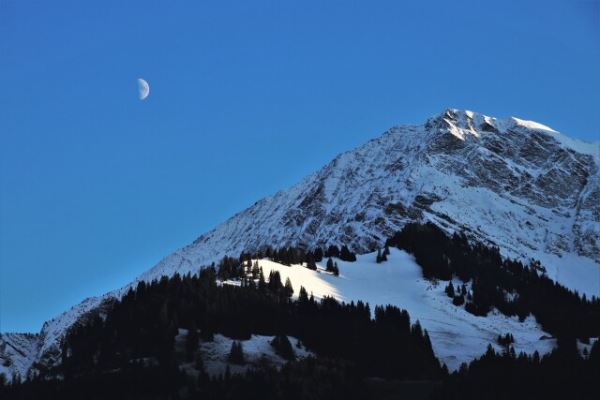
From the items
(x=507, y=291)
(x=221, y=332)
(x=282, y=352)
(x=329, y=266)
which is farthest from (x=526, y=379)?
(x=329, y=266)

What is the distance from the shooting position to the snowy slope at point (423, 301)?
454ft

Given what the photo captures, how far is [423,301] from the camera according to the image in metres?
162

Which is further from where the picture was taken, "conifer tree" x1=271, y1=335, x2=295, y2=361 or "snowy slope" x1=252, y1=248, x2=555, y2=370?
"snowy slope" x1=252, y1=248, x2=555, y2=370

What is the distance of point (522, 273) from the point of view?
19500 centimetres

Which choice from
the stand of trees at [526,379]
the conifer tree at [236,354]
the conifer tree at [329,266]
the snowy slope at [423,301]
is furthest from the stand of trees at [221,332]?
the conifer tree at [329,266]

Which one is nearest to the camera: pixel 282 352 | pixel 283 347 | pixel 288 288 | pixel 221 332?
pixel 282 352

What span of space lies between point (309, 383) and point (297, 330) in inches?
865

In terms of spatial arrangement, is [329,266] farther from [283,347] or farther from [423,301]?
[283,347]

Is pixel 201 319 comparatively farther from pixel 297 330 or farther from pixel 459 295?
pixel 459 295

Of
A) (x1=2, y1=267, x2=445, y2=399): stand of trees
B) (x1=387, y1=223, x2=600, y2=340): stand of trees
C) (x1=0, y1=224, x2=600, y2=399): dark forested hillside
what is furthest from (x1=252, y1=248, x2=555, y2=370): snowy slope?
(x1=2, y1=267, x2=445, y2=399): stand of trees

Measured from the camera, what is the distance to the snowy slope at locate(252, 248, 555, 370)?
138375 mm

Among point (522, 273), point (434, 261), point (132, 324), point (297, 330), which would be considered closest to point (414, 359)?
point (297, 330)

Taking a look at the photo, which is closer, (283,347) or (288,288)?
(283,347)

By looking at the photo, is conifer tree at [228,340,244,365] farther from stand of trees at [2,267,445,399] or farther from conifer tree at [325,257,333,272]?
conifer tree at [325,257,333,272]
